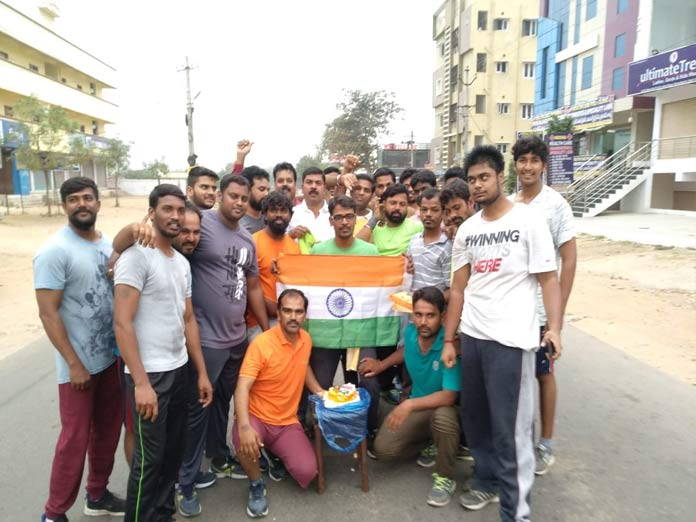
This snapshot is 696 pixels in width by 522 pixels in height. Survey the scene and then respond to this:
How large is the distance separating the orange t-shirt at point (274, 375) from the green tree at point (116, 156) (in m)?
39.2

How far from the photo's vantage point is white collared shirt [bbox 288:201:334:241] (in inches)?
202

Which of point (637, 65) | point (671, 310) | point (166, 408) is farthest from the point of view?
point (637, 65)

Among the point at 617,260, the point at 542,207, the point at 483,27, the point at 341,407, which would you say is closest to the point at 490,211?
the point at 542,207

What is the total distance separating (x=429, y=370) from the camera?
12.1ft

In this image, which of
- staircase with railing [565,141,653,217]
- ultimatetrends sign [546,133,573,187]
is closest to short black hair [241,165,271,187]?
ultimatetrends sign [546,133,573,187]

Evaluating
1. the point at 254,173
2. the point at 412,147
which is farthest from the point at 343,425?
the point at 412,147

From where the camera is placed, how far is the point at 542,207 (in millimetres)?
3576

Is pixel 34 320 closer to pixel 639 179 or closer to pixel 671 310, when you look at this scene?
pixel 671 310

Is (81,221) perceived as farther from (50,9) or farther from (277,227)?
(50,9)

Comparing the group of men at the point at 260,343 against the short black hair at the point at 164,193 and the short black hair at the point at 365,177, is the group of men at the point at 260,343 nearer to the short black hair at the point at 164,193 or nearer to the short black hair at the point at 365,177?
the short black hair at the point at 164,193

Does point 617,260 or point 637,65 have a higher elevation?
point 637,65

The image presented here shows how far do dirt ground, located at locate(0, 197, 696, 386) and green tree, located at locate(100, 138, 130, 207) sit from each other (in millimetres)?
25501

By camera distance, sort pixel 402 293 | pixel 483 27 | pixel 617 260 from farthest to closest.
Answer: pixel 483 27 < pixel 617 260 < pixel 402 293

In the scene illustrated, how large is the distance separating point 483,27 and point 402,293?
142 ft
